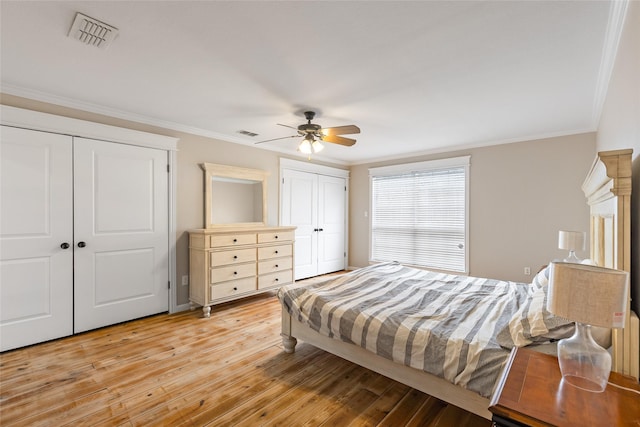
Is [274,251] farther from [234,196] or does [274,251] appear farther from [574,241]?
[574,241]

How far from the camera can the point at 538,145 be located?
4.12 metres

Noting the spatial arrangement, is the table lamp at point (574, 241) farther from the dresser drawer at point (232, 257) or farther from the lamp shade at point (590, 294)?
the dresser drawer at point (232, 257)

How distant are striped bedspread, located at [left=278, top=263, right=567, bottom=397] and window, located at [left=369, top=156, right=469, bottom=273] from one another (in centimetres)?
196

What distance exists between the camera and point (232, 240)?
3.84m

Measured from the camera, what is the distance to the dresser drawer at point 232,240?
12.0 feet

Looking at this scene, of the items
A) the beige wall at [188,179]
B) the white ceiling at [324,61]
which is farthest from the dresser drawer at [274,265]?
the white ceiling at [324,61]

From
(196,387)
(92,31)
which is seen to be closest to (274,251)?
(196,387)

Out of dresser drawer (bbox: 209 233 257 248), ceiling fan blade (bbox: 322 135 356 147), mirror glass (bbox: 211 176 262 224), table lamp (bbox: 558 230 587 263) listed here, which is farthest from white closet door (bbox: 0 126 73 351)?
table lamp (bbox: 558 230 587 263)

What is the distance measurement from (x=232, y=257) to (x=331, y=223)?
264cm

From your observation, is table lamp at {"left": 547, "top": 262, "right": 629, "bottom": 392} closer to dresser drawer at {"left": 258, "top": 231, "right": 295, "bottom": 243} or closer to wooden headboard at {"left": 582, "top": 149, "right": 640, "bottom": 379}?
wooden headboard at {"left": 582, "top": 149, "right": 640, "bottom": 379}

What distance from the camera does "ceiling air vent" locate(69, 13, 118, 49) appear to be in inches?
68.7

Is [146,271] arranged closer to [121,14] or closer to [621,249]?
[121,14]

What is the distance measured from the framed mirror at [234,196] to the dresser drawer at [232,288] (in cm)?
86

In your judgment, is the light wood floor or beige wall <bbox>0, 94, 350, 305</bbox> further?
beige wall <bbox>0, 94, 350, 305</bbox>
